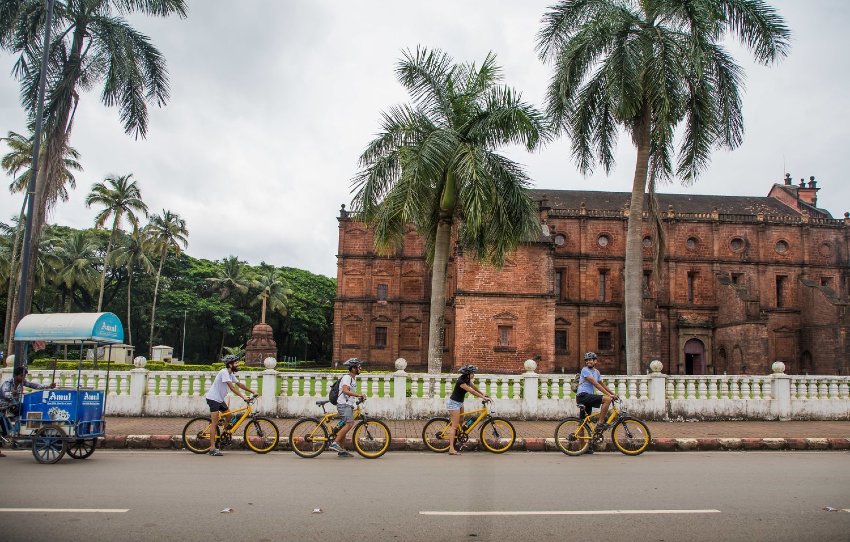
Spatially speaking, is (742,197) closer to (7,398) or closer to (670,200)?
(670,200)

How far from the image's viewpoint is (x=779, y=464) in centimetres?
1005

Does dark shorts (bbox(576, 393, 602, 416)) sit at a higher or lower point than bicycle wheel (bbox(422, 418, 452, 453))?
higher

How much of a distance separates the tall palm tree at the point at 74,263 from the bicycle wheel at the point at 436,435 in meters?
41.4

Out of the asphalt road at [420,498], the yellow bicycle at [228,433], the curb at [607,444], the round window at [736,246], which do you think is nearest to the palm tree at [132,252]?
the curb at [607,444]

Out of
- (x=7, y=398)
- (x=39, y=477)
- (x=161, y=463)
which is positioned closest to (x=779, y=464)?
(x=161, y=463)

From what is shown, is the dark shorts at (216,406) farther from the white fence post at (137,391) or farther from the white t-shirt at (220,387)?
the white fence post at (137,391)

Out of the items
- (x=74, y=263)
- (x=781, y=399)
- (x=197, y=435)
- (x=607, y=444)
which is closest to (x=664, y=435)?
(x=607, y=444)

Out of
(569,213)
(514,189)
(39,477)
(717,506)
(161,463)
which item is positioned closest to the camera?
(717,506)

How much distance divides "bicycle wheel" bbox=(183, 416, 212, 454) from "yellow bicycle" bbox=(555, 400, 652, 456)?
6.11m

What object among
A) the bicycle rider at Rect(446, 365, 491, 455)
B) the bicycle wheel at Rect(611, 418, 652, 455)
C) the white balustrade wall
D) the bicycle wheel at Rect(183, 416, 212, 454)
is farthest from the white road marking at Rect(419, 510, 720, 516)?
the white balustrade wall

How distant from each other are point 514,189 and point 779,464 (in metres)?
9.03

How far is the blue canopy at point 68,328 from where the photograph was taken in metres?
10.9

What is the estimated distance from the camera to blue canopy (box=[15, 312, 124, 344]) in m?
10.9

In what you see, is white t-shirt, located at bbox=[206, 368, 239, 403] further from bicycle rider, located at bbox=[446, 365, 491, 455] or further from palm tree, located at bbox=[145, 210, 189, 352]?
palm tree, located at bbox=[145, 210, 189, 352]
